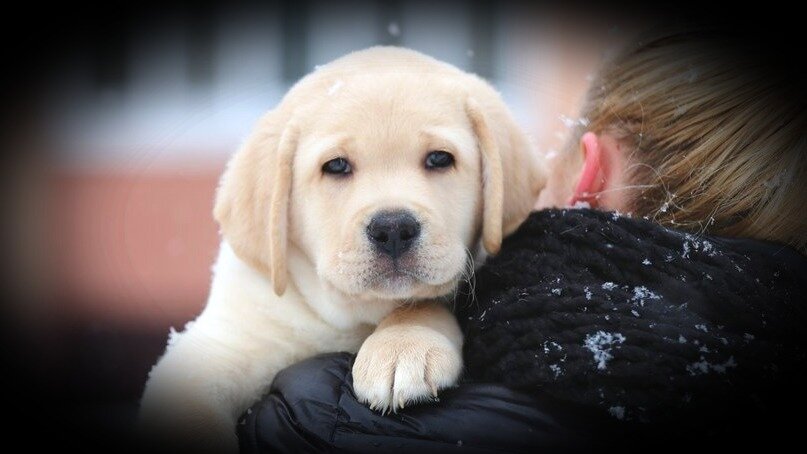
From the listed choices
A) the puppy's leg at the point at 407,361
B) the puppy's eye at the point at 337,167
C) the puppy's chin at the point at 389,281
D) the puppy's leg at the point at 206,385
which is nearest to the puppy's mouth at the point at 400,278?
the puppy's chin at the point at 389,281

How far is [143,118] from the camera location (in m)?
2.40

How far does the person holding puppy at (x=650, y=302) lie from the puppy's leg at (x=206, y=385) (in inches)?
8.6

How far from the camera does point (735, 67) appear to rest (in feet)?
6.93

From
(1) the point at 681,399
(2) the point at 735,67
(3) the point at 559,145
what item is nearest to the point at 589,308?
(1) the point at 681,399

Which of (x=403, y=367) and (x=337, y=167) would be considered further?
(x=337, y=167)

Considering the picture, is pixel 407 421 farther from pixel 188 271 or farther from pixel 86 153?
pixel 86 153

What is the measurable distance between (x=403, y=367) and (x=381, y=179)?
2.27 feet

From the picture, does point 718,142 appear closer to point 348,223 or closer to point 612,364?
point 612,364

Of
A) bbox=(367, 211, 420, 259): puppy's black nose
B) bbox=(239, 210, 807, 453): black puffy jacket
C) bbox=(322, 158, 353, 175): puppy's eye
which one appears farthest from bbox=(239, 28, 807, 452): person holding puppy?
bbox=(322, 158, 353, 175): puppy's eye

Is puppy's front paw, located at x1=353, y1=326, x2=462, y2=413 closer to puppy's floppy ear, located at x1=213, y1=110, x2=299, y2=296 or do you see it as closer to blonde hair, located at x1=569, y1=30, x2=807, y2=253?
puppy's floppy ear, located at x1=213, y1=110, x2=299, y2=296

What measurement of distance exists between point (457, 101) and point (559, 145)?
0.63 metres

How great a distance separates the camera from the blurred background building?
2.30m

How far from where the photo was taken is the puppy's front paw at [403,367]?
6.21ft

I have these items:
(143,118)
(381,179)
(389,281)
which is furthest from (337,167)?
(143,118)
